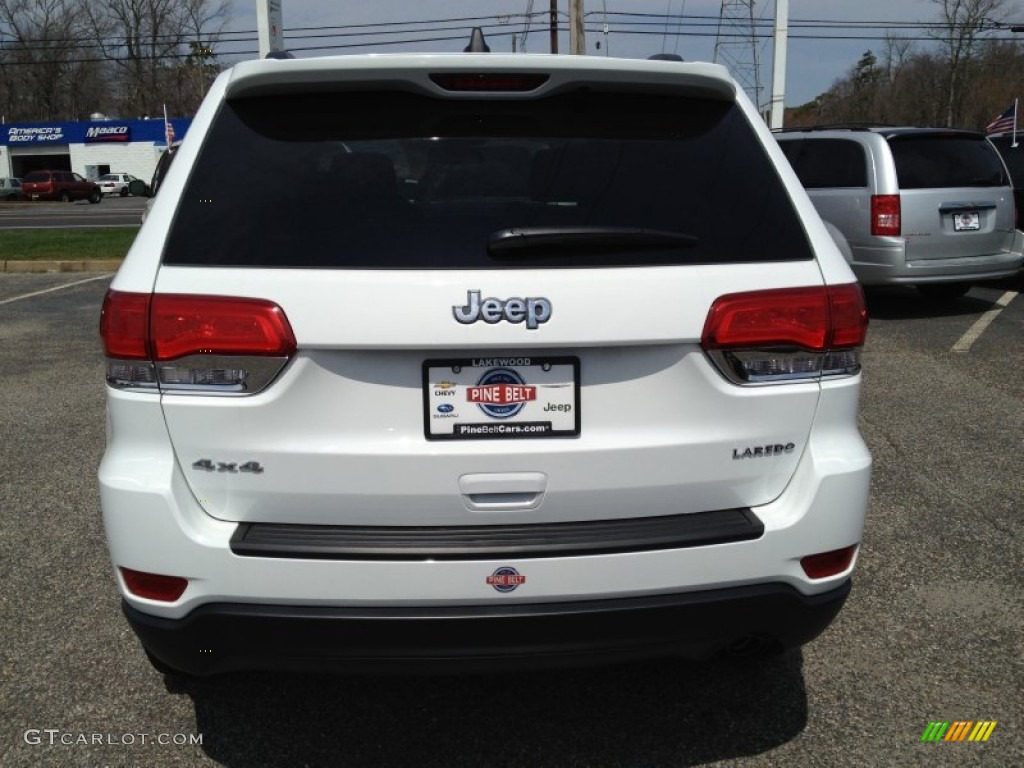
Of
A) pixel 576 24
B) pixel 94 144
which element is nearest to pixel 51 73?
pixel 94 144

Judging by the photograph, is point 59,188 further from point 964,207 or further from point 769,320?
point 769,320

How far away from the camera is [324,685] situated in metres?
2.92

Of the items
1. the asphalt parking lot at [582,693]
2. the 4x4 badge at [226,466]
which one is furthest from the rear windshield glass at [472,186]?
the asphalt parking lot at [582,693]

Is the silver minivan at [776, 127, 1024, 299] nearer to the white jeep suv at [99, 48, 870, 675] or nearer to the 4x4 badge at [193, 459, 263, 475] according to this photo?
the white jeep suv at [99, 48, 870, 675]

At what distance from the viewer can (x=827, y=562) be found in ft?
7.57

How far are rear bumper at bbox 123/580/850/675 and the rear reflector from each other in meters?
1.26

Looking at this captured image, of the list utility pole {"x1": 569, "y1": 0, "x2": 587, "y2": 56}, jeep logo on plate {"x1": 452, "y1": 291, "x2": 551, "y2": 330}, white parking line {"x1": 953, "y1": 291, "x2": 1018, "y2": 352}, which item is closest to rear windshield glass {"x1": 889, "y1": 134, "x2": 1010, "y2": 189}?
white parking line {"x1": 953, "y1": 291, "x2": 1018, "y2": 352}

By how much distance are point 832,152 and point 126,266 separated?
9.17 m

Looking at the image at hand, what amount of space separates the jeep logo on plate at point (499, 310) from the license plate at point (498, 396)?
0.10 metres

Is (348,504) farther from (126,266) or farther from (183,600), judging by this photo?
(126,266)

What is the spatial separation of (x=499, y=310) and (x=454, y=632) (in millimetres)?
741

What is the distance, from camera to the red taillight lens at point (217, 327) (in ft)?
6.75

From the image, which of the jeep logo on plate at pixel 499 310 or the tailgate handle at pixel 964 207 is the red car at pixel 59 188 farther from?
the jeep logo on plate at pixel 499 310

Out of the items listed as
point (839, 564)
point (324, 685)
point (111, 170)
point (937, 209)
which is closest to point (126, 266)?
point (324, 685)
